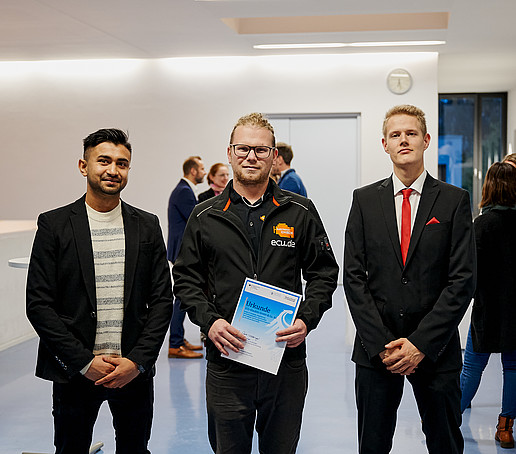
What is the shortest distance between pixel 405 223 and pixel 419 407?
707 millimetres

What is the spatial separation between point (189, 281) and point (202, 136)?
21.3 feet

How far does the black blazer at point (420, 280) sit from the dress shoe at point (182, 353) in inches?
135

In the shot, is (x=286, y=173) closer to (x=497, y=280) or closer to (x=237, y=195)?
(x=497, y=280)

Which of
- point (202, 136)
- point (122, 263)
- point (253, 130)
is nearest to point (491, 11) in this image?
point (202, 136)

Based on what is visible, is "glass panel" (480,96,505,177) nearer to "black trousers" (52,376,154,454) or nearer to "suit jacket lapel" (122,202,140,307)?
"suit jacket lapel" (122,202,140,307)

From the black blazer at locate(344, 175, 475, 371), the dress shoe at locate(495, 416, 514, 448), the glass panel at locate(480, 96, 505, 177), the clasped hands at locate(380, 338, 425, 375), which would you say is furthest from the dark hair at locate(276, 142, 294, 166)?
the glass panel at locate(480, 96, 505, 177)

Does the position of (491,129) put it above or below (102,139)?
above

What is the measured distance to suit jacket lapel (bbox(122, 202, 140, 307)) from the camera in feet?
7.79

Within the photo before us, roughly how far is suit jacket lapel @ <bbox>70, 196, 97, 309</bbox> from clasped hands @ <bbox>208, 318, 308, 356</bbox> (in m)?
0.45

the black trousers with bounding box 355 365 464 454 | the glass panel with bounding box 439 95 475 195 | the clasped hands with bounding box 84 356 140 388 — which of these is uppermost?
the glass panel with bounding box 439 95 475 195

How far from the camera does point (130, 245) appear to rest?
2406 millimetres

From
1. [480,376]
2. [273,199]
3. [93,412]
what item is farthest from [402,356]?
[480,376]

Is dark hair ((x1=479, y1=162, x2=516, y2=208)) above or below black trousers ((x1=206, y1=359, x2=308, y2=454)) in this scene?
above

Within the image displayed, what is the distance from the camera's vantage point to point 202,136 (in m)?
8.73
